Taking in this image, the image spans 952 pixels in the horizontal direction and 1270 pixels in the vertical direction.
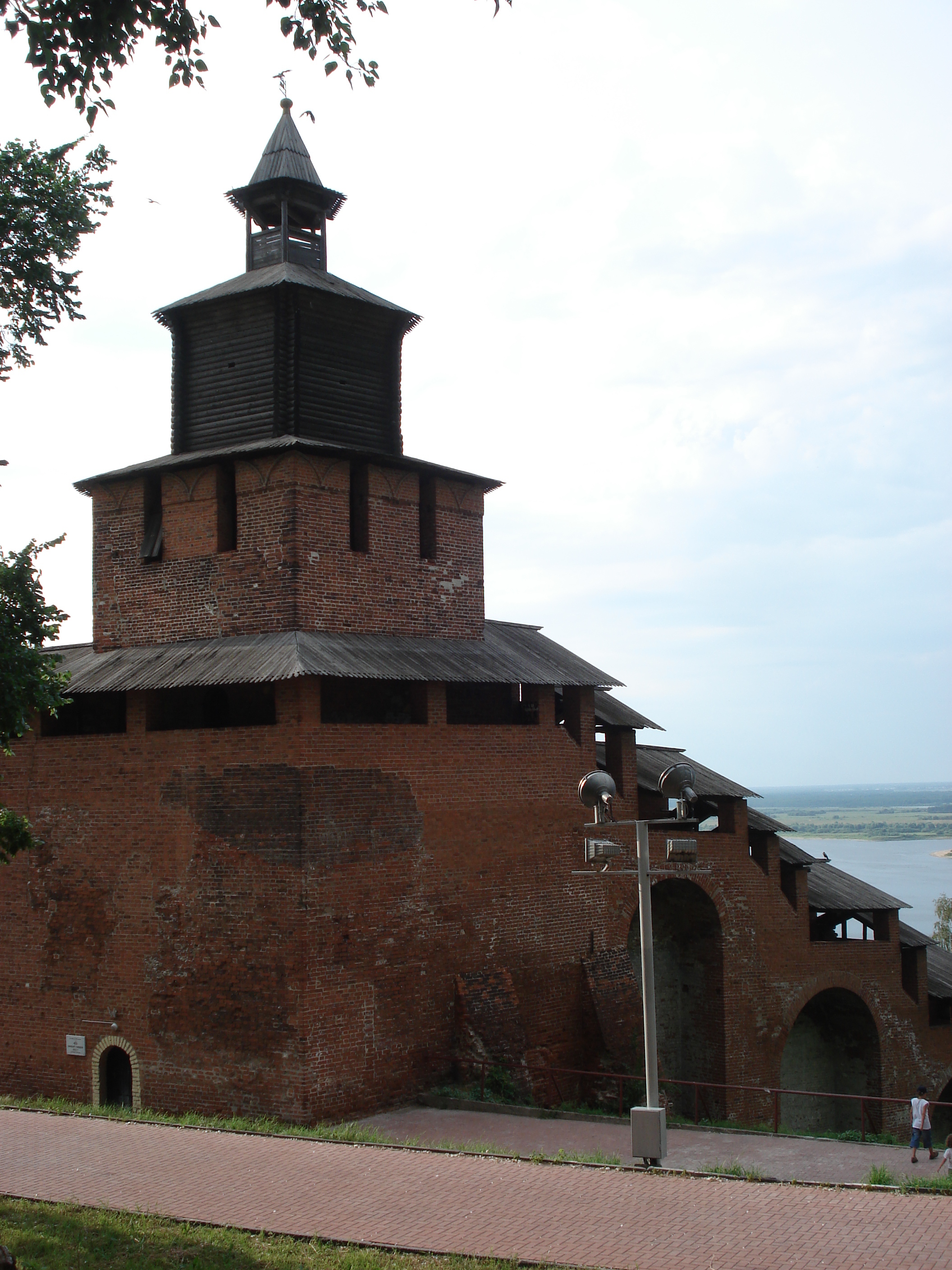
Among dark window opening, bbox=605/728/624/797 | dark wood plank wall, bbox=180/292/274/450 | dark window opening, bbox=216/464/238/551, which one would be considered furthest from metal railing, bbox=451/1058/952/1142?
dark wood plank wall, bbox=180/292/274/450

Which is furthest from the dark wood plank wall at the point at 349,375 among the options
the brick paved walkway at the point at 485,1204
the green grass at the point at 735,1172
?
the green grass at the point at 735,1172

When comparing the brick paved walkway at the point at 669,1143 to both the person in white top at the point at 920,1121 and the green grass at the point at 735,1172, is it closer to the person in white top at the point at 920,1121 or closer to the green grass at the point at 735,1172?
the person in white top at the point at 920,1121

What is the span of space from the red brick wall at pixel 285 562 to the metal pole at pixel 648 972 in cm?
578

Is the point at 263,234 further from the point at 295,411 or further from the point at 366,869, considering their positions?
the point at 366,869

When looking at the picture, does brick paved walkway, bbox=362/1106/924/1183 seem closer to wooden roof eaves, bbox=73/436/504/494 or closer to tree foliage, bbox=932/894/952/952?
wooden roof eaves, bbox=73/436/504/494

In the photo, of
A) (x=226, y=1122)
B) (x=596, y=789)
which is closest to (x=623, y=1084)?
(x=226, y=1122)

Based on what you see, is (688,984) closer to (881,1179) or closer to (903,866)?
(881,1179)

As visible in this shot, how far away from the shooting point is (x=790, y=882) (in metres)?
19.8

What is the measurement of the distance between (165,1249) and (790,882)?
1364 cm

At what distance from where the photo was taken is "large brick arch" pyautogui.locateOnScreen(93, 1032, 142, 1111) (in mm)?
14289

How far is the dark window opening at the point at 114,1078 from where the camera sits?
48.5 ft

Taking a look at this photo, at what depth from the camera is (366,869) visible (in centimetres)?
1414

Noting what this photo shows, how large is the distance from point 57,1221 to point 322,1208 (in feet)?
6.87

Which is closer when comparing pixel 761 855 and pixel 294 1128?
pixel 294 1128
